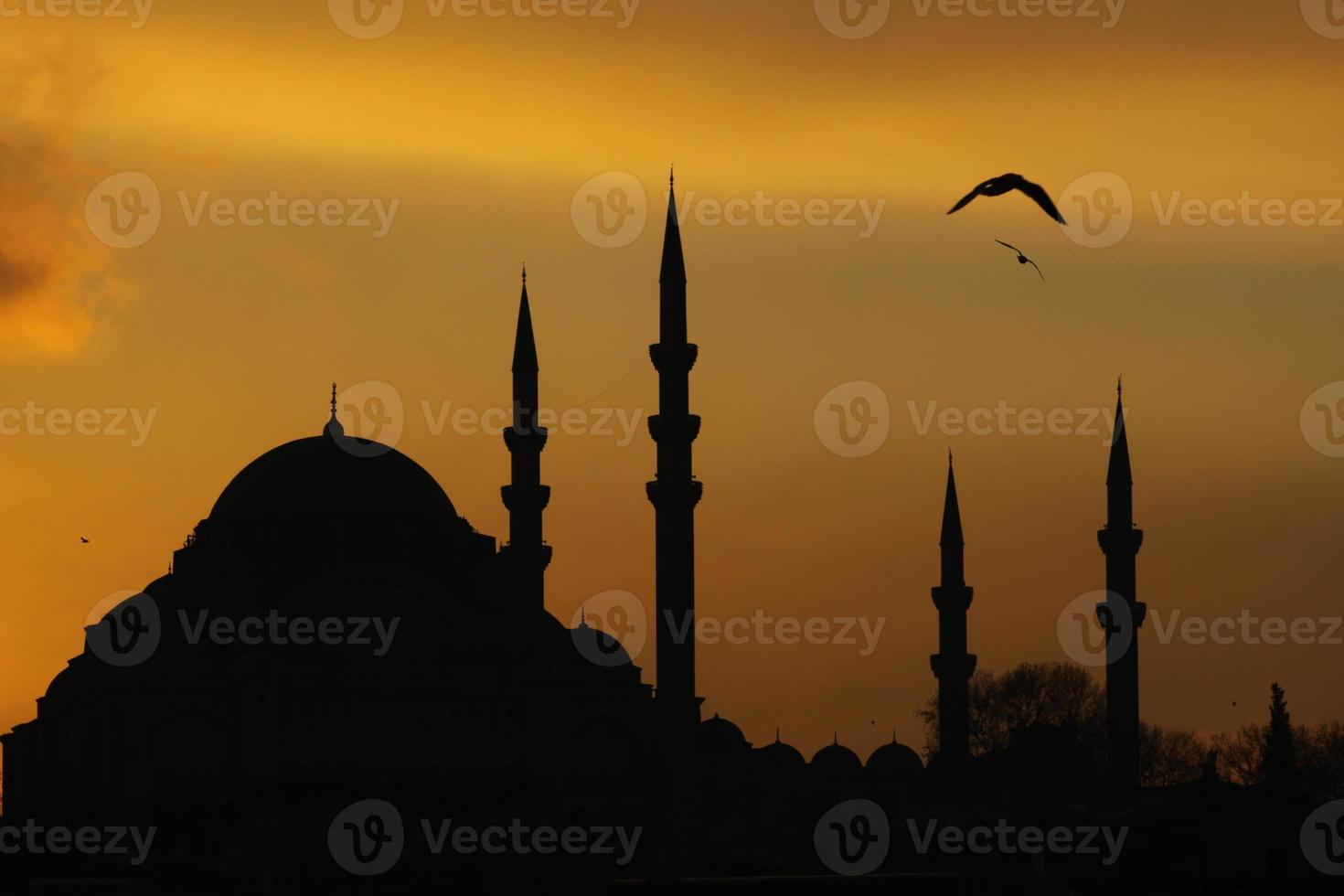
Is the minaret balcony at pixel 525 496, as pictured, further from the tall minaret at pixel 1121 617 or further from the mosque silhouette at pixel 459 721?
the tall minaret at pixel 1121 617

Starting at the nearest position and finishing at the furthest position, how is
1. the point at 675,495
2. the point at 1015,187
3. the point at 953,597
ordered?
1. the point at 1015,187
2. the point at 675,495
3. the point at 953,597

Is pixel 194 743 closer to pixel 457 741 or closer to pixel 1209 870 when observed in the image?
pixel 457 741

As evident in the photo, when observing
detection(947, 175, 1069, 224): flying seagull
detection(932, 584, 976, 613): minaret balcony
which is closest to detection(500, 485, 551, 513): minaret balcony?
detection(932, 584, 976, 613): minaret balcony

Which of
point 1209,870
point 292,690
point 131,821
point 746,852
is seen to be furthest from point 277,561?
point 1209,870

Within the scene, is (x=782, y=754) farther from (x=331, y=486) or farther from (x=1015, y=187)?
(x=1015, y=187)

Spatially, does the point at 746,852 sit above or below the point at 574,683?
below

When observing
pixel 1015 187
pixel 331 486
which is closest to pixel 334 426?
pixel 331 486

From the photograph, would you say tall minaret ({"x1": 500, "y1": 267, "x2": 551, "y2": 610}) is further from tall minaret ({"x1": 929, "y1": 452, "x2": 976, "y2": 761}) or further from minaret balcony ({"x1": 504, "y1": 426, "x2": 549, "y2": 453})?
tall minaret ({"x1": 929, "y1": 452, "x2": 976, "y2": 761})
